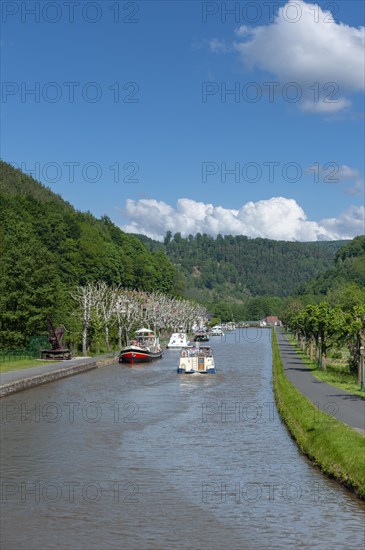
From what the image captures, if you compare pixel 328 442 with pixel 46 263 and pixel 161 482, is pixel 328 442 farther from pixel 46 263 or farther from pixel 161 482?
pixel 46 263

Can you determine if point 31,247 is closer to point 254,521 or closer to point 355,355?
point 355,355

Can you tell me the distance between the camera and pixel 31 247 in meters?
74.6

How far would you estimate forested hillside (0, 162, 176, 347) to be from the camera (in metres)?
69.6

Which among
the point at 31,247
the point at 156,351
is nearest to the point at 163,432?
the point at 31,247

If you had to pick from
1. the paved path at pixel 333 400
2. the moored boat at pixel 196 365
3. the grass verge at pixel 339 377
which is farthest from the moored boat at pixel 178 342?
the paved path at pixel 333 400

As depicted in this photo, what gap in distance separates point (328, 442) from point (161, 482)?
6.06 meters

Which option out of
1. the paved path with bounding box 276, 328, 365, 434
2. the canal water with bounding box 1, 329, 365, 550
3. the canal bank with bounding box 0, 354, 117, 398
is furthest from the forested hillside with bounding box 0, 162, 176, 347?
the paved path with bounding box 276, 328, 365, 434

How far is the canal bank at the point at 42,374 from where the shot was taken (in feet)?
144

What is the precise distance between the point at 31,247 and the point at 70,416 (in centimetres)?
4046

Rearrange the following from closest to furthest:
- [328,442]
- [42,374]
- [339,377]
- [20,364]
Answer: [328,442], [42,374], [339,377], [20,364]

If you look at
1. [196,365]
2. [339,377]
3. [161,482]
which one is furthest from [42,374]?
[161,482]

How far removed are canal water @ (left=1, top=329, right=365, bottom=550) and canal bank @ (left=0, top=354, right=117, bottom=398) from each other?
2450 mm

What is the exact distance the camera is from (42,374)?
166ft

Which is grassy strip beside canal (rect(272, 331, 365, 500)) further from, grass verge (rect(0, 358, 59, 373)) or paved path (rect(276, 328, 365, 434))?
grass verge (rect(0, 358, 59, 373))
